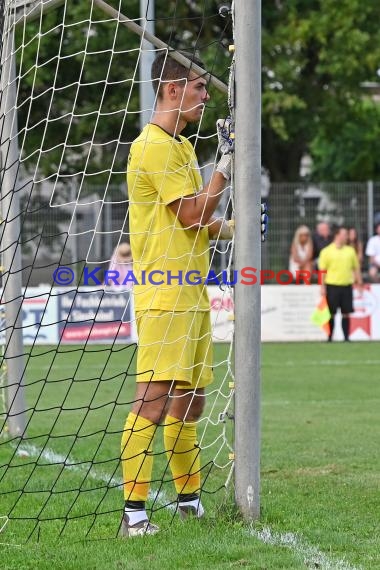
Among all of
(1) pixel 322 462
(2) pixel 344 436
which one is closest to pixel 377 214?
(2) pixel 344 436

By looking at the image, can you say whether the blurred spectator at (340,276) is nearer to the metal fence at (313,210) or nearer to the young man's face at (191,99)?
the metal fence at (313,210)

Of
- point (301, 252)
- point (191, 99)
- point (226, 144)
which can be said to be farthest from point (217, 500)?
point (301, 252)

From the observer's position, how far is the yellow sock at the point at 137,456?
207 inches

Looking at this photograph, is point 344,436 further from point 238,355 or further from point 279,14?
point 279,14

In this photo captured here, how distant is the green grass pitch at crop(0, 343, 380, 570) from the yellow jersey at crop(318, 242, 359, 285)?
8.55 m

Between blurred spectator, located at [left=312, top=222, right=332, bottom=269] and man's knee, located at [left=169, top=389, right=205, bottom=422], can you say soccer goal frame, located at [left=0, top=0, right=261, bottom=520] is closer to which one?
man's knee, located at [left=169, top=389, right=205, bottom=422]

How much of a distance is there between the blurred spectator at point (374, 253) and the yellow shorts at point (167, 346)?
624 inches

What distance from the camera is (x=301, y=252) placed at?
20719 millimetres

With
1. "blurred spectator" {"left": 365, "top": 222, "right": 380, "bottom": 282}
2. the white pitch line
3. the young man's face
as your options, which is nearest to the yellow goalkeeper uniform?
the young man's face

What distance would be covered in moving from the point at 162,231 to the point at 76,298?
36.7 ft

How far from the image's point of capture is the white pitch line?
447cm

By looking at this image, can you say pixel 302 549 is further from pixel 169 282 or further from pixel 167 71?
pixel 167 71

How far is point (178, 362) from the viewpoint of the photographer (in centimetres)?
521

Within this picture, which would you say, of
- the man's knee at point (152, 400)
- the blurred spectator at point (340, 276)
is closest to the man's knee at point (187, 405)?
the man's knee at point (152, 400)
